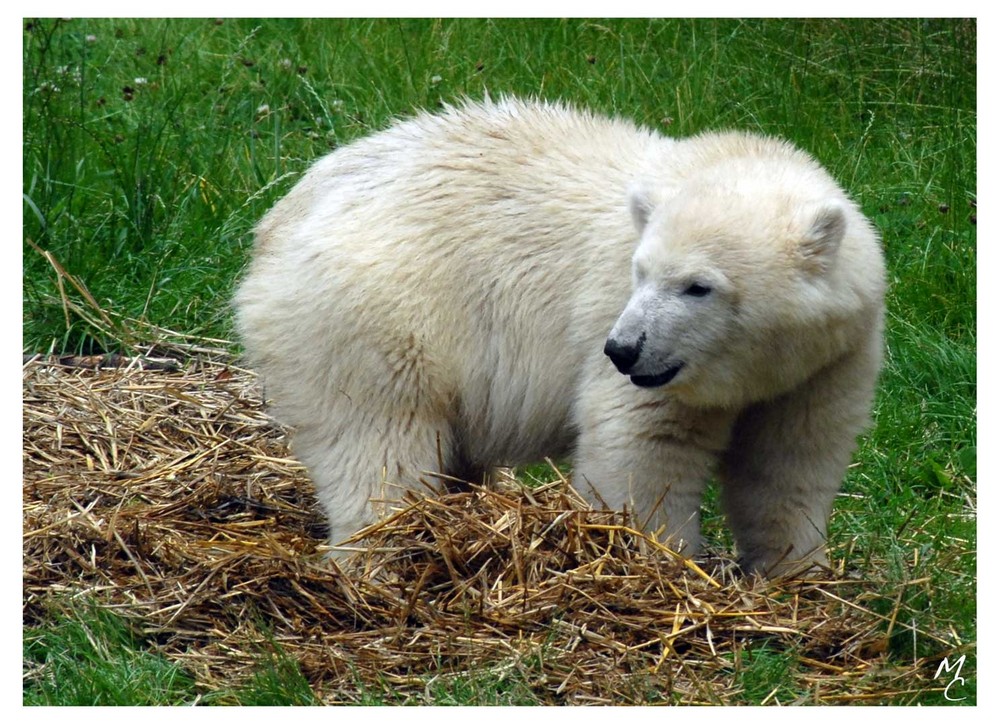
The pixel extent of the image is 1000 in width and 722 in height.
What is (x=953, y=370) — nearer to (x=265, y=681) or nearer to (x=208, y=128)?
(x=265, y=681)

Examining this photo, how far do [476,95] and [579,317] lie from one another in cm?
375

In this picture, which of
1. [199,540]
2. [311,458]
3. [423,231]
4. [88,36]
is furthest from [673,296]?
[88,36]

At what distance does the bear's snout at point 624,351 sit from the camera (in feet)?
13.4

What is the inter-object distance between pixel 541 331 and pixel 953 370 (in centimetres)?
233

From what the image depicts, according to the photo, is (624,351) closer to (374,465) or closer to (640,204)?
(640,204)

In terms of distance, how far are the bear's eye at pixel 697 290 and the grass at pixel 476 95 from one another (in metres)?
1.36

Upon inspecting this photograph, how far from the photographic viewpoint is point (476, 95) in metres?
8.13

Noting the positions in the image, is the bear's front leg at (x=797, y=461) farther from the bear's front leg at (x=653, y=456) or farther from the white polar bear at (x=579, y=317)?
the bear's front leg at (x=653, y=456)

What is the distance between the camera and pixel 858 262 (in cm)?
439

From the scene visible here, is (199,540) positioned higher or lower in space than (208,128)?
lower

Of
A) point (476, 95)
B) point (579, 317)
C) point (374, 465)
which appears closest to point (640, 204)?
point (579, 317)

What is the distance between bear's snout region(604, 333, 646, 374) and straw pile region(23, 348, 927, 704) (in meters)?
0.64

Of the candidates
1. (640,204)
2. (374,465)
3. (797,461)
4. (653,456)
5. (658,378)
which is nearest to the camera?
(658,378)

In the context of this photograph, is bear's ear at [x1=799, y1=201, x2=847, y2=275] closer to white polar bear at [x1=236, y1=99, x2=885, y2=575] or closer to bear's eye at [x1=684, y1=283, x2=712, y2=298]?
white polar bear at [x1=236, y1=99, x2=885, y2=575]
